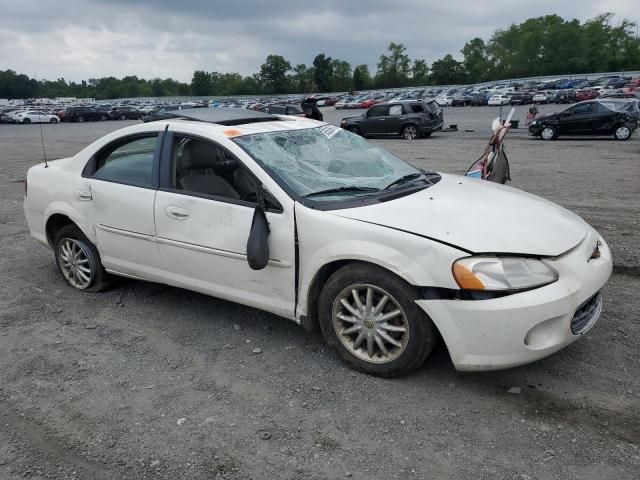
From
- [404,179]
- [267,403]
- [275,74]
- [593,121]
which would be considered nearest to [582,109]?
[593,121]

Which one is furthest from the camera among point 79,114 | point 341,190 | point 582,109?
point 79,114

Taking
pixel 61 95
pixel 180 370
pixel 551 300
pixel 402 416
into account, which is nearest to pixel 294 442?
pixel 402 416

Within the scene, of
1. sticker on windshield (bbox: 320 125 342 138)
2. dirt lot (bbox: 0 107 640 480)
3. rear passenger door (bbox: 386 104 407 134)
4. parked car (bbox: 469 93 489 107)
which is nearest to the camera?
dirt lot (bbox: 0 107 640 480)

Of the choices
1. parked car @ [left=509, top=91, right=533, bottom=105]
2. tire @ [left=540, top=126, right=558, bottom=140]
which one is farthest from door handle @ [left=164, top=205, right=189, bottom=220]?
parked car @ [left=509, top=91, right=533, bottom=105]

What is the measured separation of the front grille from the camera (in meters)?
3.09

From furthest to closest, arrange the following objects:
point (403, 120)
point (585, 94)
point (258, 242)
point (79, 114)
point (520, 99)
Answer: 1. point (79, 114)
2. point (520, 99)
3. point (585, 94)
4. point (403, 120)
5. point (258, 242)

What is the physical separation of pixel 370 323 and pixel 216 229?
1.23 meters

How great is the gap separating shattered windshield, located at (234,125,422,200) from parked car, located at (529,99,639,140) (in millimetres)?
17272

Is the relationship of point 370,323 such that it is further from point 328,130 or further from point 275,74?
point 275,74

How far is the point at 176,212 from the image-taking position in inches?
155

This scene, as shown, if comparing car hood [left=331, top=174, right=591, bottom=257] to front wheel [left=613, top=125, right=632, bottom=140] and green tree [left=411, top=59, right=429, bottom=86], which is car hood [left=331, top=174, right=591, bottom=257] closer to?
front wheel [left=613, top=125, right=632, bottom=140]

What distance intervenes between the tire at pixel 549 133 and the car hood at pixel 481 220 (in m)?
17.7

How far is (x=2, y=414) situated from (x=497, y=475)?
2.65 meters

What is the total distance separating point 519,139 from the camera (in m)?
20.5
